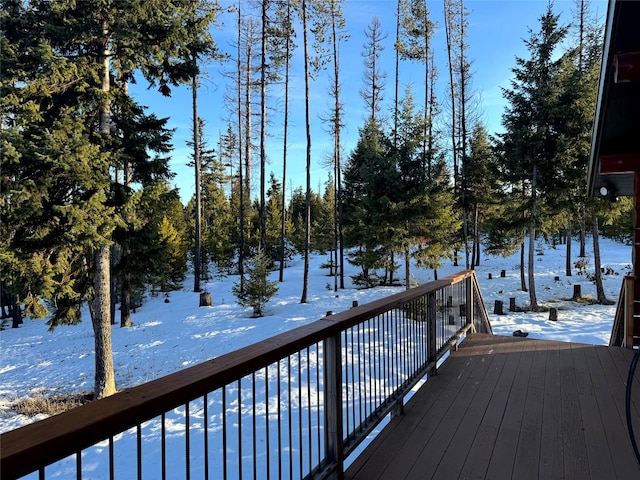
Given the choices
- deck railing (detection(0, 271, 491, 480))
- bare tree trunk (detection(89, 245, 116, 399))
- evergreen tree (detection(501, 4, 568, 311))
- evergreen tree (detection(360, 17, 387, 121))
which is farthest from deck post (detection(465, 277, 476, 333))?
evergreen tree (detection(360, 17, 387, 121))

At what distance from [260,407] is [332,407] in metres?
3.95

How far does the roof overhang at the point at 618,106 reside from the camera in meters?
2.63

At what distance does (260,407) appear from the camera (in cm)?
553

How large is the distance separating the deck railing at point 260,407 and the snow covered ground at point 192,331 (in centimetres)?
377

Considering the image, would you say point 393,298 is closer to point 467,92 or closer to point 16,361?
point 16,361

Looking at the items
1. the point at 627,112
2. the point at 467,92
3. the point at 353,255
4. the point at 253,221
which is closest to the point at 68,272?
the point at 627,112

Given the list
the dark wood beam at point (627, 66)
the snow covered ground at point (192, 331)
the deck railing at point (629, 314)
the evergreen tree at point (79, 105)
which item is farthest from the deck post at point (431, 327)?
the evergreen tree at point (79, 105)

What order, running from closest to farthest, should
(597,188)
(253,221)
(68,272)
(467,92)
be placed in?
(597,188) → (68,272) → (467,92) → (253,221)

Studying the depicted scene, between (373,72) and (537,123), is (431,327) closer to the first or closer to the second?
(537,123)

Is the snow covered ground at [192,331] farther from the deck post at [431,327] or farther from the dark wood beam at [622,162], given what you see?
the deck post at [431,327]

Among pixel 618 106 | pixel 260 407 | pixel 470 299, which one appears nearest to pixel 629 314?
pixel 470 299

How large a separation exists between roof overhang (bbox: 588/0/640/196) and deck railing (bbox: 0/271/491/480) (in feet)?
7.44

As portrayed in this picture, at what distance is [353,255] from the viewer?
56.9 feet

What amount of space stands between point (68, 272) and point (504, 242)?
46.6ft
